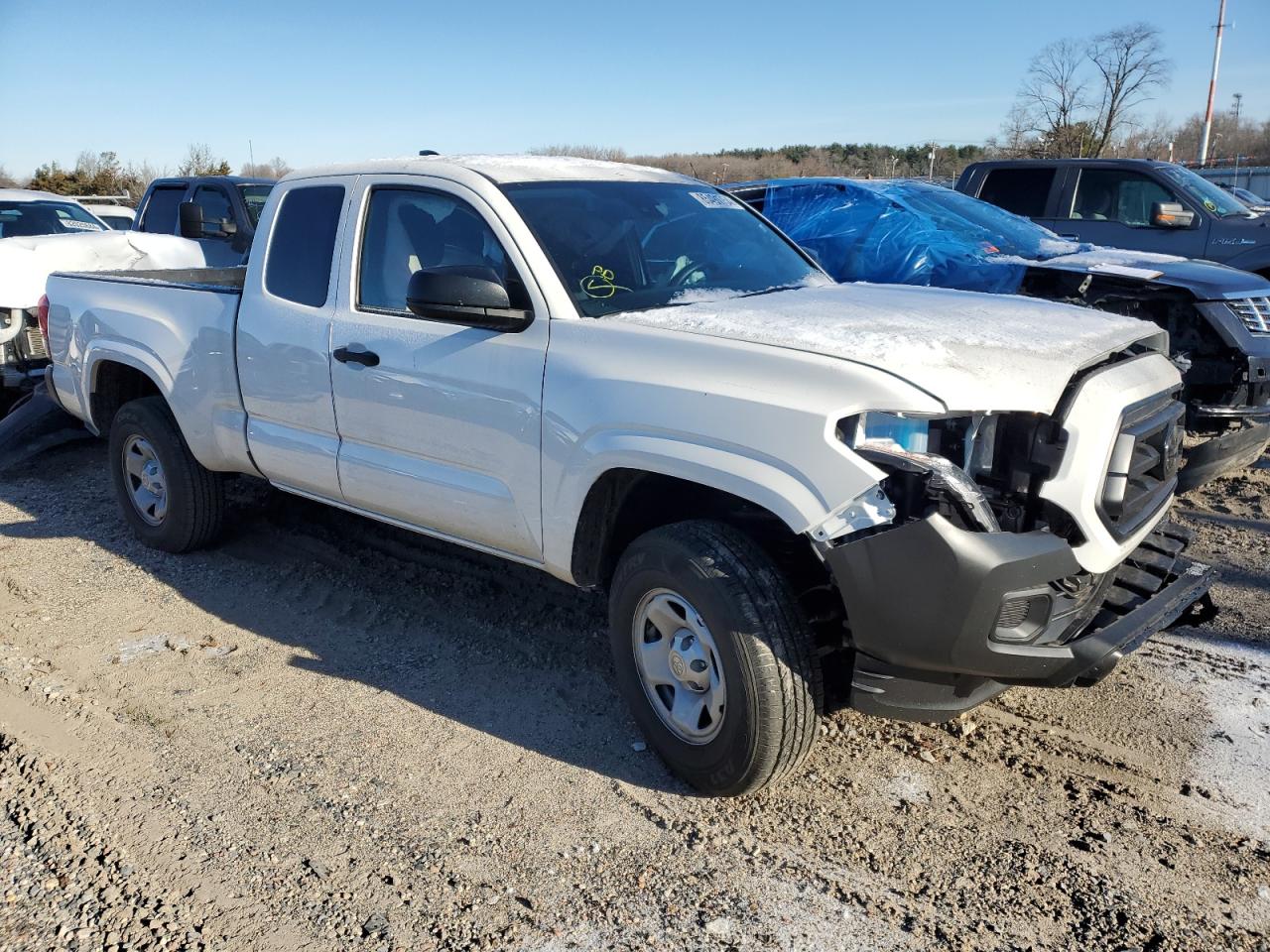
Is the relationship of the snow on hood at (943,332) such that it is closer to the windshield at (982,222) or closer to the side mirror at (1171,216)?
the windshield at (982,222)

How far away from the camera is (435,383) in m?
3.88

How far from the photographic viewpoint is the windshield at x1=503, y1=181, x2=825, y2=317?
149 inches

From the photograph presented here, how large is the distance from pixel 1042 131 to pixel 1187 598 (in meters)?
31.5

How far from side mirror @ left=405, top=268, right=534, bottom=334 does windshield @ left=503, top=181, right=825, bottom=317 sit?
239 millimetres

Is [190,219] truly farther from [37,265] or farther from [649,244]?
[649,244]

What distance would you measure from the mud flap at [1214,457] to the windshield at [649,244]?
166 cm

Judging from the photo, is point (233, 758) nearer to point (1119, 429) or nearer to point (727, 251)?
point (727, 251)

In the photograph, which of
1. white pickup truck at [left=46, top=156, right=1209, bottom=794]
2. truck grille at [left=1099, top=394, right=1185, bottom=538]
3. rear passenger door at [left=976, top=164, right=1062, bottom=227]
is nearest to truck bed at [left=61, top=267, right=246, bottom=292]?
white pickup truck at [left=46, top=156, right=1209, bottom=794]

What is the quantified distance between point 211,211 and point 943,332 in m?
9.22

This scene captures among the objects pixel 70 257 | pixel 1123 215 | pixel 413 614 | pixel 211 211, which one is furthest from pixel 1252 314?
pixel 211 211

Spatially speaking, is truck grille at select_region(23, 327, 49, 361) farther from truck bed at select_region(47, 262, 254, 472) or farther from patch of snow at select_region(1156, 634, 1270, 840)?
patch of snow at select_region(1156, 634, 1270, 840)

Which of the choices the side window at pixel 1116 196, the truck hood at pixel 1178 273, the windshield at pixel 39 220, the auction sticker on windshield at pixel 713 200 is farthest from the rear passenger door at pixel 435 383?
the windshield at pixel 39 220


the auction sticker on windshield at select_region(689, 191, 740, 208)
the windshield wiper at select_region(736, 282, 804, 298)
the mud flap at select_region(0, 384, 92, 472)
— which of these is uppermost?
the auction sticker on windshield at select_region(689, 191, 740, 208)

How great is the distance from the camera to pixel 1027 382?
9.64 ft
